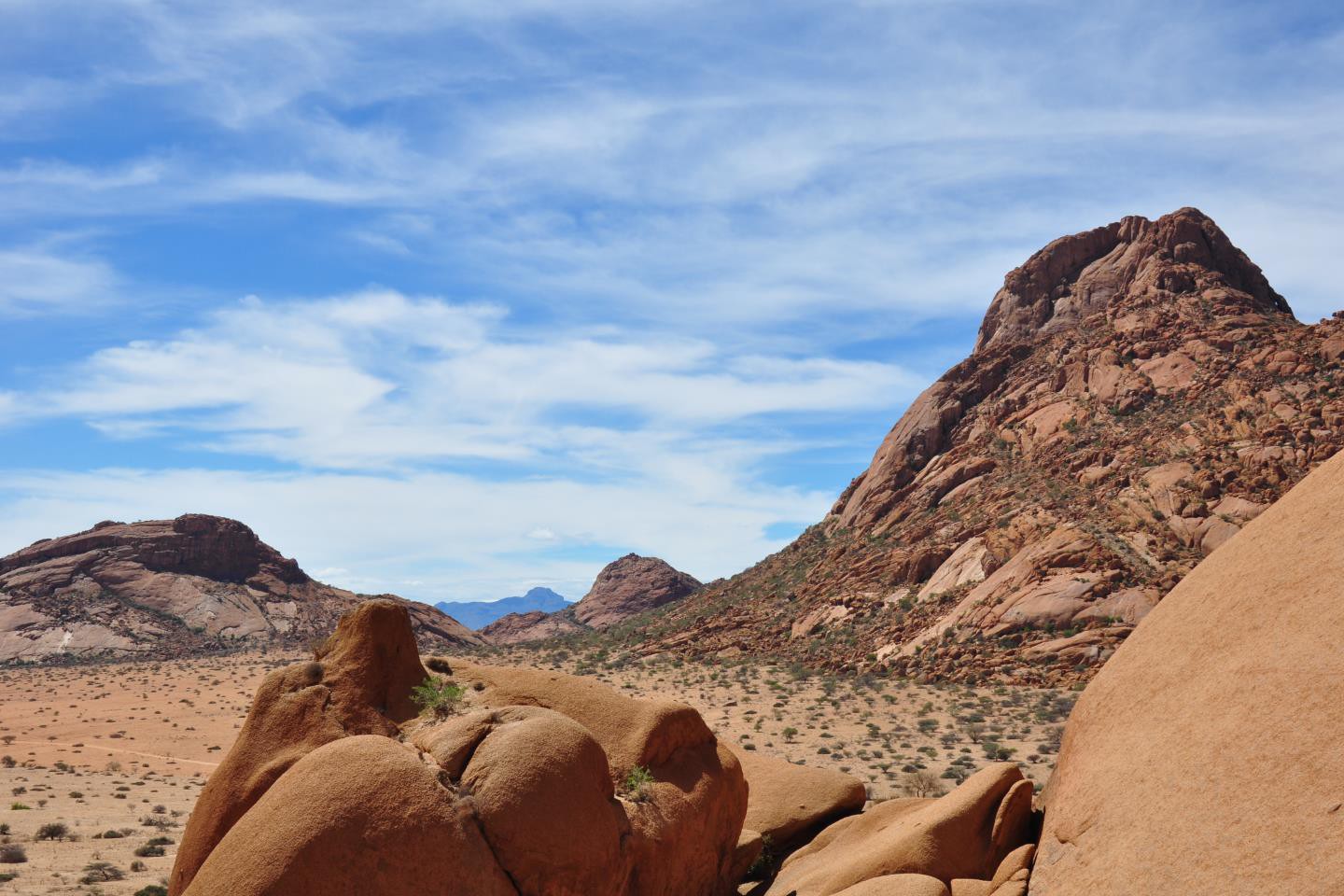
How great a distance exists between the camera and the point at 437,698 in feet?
37.8

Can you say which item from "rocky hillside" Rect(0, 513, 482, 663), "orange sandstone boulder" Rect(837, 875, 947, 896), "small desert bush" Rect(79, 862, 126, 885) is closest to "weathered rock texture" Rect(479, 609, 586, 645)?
"rocky hillside" Rect(0, 513, 482, 663)

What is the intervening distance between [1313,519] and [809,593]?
55.1 m

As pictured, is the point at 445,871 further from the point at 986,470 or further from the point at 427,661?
the point at 986,470

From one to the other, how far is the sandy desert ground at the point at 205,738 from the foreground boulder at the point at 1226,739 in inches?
511

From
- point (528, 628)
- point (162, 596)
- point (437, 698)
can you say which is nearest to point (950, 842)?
point (437, 698)

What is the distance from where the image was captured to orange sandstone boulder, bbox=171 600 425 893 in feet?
35.2

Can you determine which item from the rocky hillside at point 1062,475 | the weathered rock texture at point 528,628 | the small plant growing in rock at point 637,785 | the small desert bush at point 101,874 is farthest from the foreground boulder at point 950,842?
the weathered rock texture at point 528,628

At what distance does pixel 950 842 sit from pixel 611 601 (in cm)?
12113

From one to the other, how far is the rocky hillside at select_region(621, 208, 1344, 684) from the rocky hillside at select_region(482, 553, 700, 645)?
40314 millimetres

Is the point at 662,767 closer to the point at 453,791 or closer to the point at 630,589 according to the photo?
the point at 453,791

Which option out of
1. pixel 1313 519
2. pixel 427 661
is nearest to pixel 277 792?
pixel 427 661

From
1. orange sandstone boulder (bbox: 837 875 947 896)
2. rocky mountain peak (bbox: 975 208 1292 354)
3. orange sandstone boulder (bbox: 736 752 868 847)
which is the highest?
rocky mountain peak (bbox: 975 208 1292 354)

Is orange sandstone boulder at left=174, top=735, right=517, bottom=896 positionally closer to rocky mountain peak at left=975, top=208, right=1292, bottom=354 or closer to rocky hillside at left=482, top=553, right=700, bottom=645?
rocky mountain peak at left=975, top=208, right=1292, bottom=354

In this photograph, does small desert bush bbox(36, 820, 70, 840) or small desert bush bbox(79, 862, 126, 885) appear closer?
small desert bush bbox(79, 862, 126, 885)
